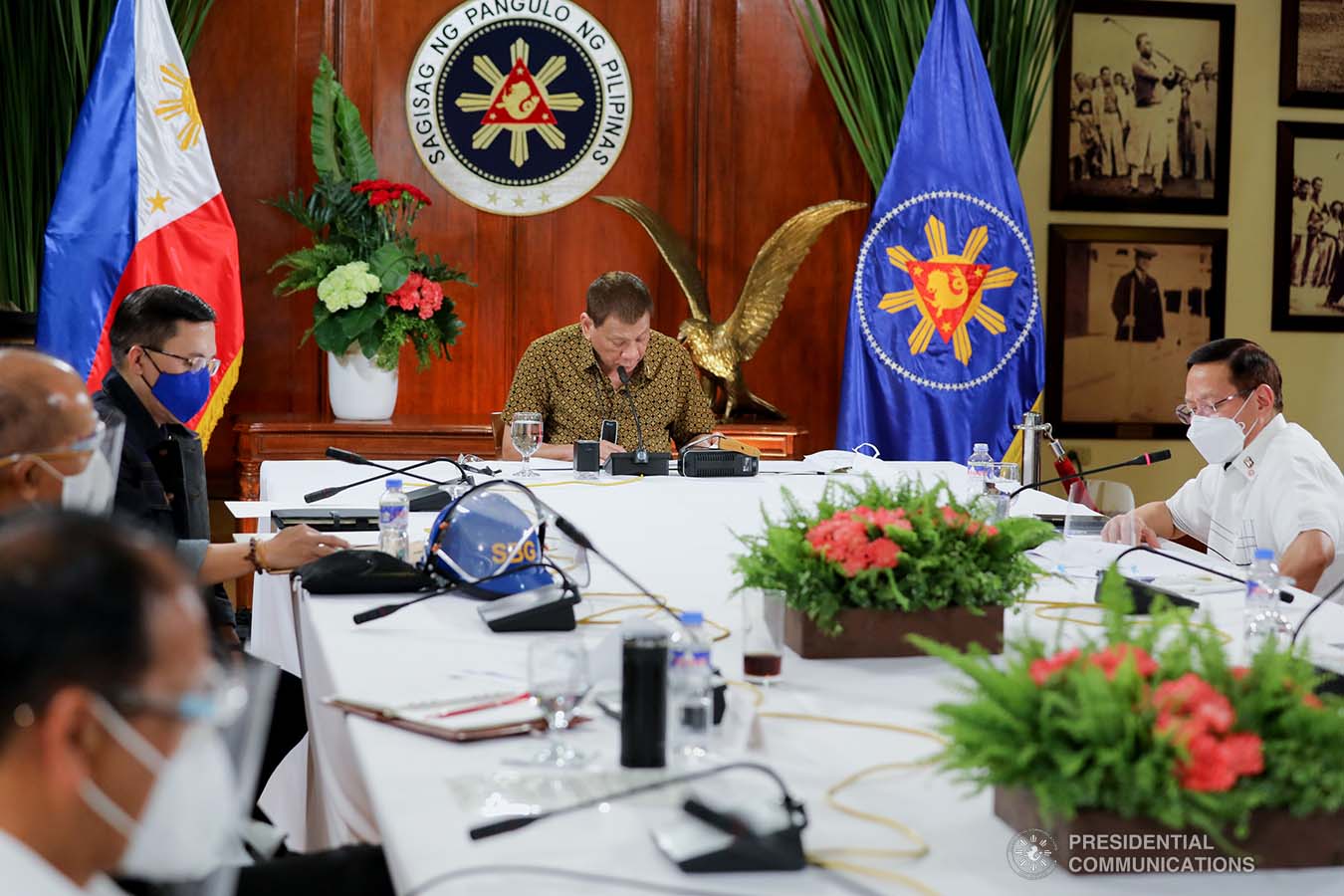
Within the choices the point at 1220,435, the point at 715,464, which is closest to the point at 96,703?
the point at 1220,435

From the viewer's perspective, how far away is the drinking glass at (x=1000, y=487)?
120 inches

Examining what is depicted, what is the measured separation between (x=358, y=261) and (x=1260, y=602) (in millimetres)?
3547

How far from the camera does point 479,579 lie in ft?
7.91

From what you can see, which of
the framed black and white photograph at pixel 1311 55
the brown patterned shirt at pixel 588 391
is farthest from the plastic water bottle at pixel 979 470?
the framed black and white photograph at pixel 1311 55

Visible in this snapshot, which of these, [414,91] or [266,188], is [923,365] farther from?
[266,188]

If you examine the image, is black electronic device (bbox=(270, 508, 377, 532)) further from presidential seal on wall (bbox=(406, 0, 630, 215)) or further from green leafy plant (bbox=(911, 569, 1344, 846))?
A: presidential seal on wall (bbox=(406, 0, 630, 215))

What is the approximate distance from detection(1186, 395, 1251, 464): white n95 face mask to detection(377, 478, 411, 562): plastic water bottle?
186 cm

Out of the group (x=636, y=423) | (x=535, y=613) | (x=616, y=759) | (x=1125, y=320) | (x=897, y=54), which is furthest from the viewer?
(x=1125, y=320)

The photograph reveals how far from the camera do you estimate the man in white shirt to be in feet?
3.26

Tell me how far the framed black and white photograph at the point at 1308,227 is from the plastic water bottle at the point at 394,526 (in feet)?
14.8

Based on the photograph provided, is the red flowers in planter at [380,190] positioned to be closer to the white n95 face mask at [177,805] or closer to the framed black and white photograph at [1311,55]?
the framed black and white photograph at [1311,55]

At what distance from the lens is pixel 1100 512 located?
11.7 ft

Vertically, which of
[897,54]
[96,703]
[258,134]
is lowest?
[96,703]

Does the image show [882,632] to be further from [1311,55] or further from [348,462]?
[1311,55]
